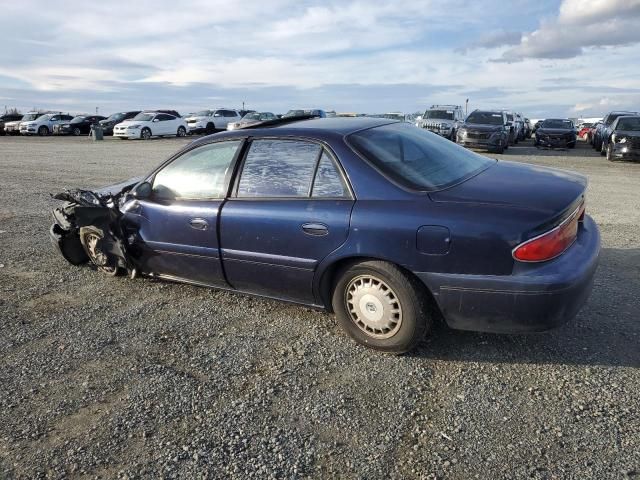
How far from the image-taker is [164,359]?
3.53 meters

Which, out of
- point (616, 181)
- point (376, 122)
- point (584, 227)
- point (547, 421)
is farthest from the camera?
point (616, 181)

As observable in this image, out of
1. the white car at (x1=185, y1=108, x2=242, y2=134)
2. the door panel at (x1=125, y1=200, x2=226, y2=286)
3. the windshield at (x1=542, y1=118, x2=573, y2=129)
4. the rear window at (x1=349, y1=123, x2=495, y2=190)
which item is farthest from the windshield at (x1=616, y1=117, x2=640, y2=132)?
the white car at (x1=185, y1=108, x2=242, y2=134)

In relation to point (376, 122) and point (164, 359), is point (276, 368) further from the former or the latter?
point (376, 122)

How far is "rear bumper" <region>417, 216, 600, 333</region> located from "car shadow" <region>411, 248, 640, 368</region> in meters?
0.38

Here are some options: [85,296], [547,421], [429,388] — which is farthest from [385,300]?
[85,296]

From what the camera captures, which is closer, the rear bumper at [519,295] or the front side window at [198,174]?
the rear bumper at [519,295]

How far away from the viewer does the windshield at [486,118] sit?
19734 millimetres

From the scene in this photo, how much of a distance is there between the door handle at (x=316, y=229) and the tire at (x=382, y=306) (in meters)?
0.30

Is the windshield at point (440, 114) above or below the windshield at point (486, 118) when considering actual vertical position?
above

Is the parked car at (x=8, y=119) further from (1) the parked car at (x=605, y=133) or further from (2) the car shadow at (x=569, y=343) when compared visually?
(2) the car shadow at (x=569, y=343)

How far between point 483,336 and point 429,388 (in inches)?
33.3

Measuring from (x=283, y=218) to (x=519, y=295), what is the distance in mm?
1658

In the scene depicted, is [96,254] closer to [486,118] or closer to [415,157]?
[415,157]

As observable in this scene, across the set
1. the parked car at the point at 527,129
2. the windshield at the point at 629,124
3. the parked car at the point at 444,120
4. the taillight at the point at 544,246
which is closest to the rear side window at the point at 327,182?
the taillight at the point at 544,246
